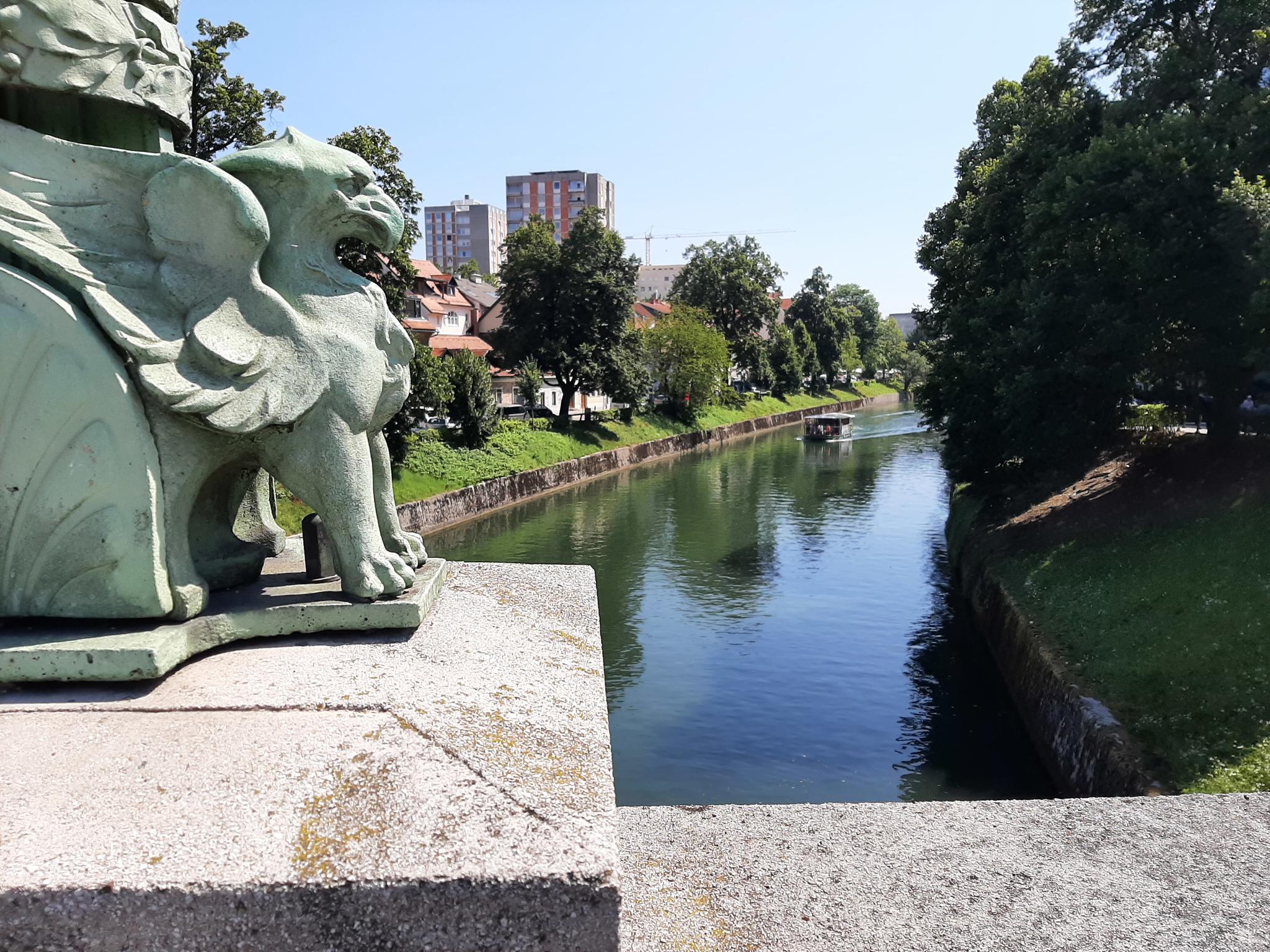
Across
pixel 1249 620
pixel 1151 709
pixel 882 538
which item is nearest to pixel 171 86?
pixel 1151 709

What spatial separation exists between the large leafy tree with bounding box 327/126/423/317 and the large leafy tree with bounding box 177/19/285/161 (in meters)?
1.68

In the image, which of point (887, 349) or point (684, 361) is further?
point (887, 349)

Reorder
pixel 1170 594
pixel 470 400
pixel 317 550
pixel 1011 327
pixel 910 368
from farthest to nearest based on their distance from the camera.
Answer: pixel 910 368, pixel 470 400, pixel 1011 327, pixel 1170 594, pixel 317 550

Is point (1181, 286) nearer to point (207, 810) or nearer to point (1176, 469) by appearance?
point (1176, 469)

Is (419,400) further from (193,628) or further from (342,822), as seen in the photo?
(342,822)

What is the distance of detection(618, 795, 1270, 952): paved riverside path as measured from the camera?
12.7ft

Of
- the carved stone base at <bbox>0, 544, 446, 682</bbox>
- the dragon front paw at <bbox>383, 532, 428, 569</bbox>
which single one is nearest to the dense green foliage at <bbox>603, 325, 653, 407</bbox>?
the dragon front paw at <bbox>383, 532, 428, 569</bbox>

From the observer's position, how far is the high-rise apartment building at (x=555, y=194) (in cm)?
11162

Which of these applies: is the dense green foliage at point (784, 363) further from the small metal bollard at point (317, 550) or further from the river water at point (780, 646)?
the small metal bollard at point (317, 550)

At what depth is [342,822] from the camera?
3113 millimetres

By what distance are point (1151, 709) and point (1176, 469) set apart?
828 centimetres

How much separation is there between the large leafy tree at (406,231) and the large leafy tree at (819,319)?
53.4m

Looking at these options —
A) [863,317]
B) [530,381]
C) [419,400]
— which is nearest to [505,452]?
[530,381]

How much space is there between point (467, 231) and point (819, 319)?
180 feet
